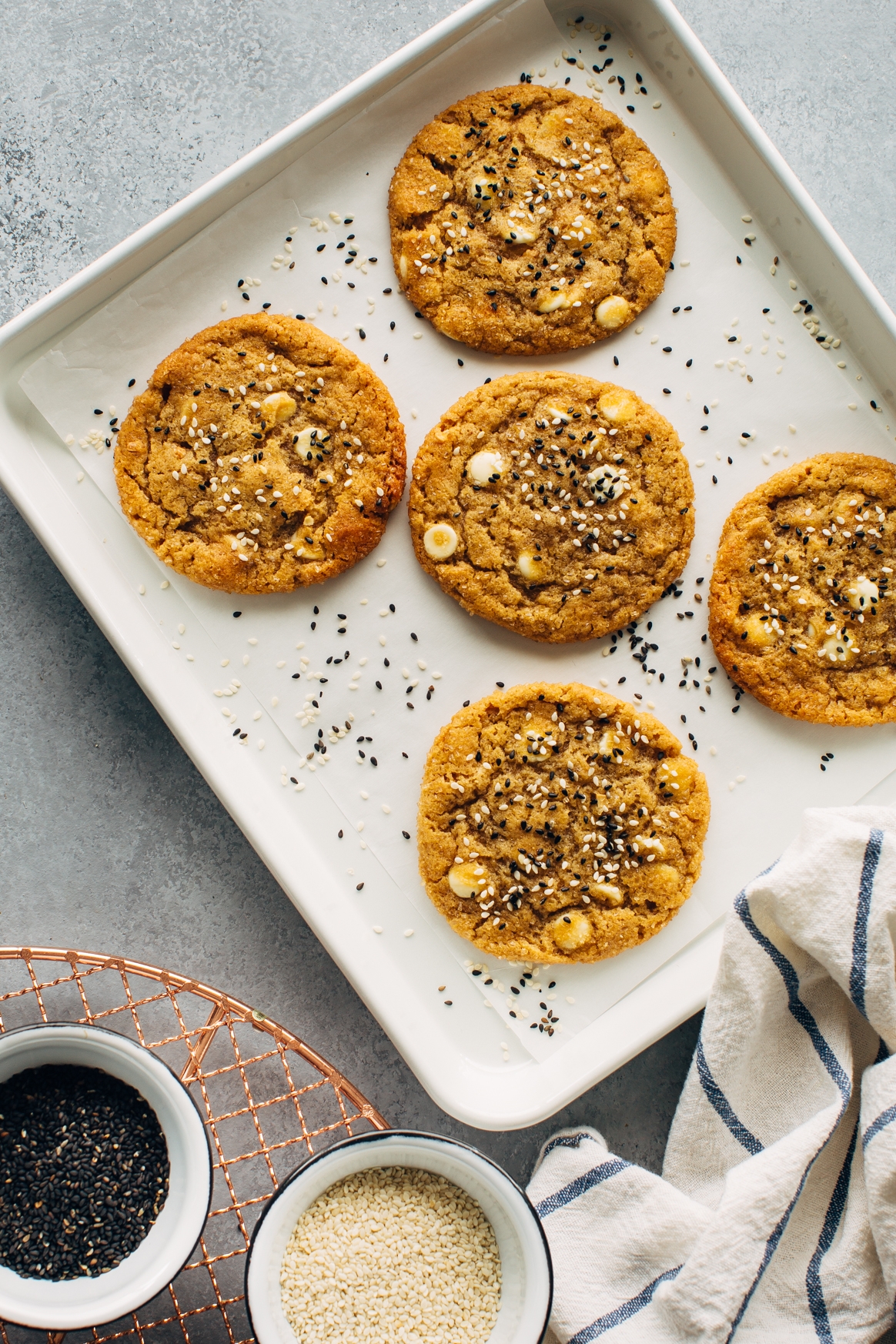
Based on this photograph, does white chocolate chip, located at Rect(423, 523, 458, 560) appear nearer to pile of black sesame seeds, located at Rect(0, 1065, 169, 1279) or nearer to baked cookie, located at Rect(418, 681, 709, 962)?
baked cookie, located at Rect(418, 681, 709, 962)

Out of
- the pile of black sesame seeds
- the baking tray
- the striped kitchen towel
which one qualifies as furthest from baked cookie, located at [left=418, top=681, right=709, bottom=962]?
the pile of black sesame seeds

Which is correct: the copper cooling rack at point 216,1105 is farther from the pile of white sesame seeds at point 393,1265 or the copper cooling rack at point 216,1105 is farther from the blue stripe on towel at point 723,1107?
the blue stripe on towel at point 723,1107

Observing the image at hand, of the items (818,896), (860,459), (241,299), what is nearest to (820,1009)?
(818,896)

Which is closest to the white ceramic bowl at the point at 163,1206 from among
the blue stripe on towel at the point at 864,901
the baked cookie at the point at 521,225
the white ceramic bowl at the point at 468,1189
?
the white ceramic bowl at the point at 468,1189

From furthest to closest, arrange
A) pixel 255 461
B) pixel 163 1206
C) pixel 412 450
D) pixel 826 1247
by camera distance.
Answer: pixel 412 450
pixel 255 461
pixel 826 1247
pixel 163 1206

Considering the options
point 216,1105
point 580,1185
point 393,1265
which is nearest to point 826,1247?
point 580,1185

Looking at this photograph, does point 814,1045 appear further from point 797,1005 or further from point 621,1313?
point 621,1313
